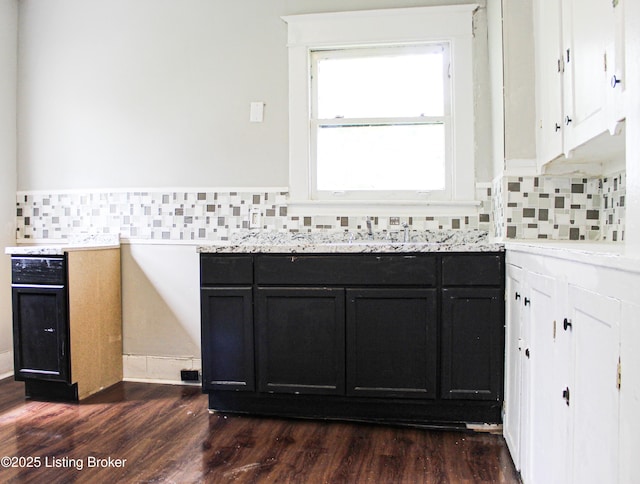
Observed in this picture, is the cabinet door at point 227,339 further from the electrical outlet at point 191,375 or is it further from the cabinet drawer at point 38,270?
the cabinet drawer at point 38,270

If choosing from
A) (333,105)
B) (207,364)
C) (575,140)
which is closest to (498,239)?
(575,140)

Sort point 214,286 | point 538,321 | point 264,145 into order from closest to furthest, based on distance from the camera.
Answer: point 538,321
point 214,286
point 264,145

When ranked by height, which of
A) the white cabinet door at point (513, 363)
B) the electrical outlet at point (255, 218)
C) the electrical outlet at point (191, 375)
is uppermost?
the electrical outlet at point (255, 218)

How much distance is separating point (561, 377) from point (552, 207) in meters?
1.26

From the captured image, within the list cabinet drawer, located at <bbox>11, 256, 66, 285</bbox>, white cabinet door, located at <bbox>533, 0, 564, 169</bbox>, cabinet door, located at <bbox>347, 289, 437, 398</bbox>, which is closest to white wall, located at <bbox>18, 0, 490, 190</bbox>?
white cabinet door, located at <bbox>533, 0, 564, 169</bbox>

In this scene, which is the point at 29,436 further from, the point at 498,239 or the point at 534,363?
the point at 498,239

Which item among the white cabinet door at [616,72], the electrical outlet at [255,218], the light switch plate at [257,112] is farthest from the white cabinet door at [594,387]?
the light switch plate at [257,112]

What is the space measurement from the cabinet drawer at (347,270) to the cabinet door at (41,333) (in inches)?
46.3

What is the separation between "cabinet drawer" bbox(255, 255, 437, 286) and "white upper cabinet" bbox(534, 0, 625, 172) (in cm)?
76

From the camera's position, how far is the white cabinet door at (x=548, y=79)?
1.87m

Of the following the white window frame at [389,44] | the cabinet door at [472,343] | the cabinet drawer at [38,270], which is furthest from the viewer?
the white window frame at [389,44]

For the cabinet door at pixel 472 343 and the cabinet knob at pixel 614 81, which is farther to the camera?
the cabinet door at pixel 472 343

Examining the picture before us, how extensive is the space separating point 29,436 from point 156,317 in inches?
38.3

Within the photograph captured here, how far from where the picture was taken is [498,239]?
2.43 m
